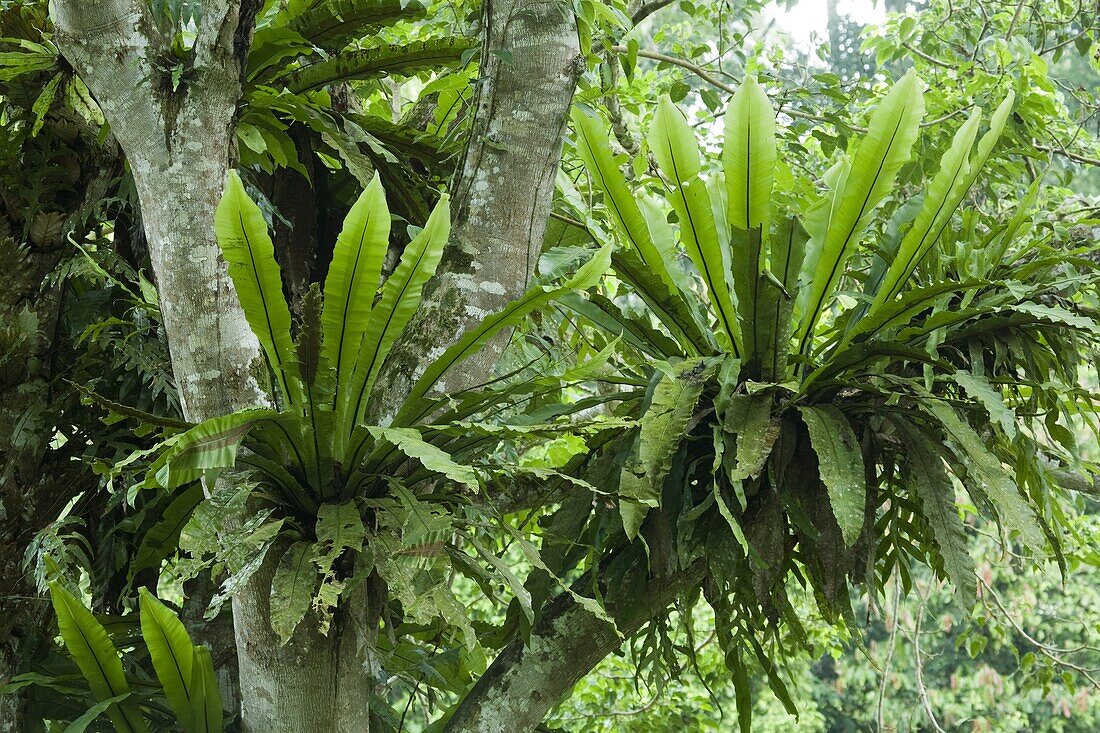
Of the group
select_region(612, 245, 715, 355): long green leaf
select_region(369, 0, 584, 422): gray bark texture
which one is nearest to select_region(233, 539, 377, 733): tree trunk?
select_region(369, 0, 584, 422): gray bark texture

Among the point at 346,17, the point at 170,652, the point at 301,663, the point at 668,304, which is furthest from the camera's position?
the point at 346,17

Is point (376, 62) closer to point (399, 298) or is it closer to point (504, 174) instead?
point (504, 174)

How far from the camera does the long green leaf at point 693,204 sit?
145 cm

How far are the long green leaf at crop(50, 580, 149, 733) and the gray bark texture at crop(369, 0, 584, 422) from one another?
55cm

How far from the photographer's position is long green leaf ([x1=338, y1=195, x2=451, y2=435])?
1224 millimetres

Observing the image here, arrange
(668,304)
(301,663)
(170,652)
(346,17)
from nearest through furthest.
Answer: (301,663)
(170,652)
(668,304)
(346,17)

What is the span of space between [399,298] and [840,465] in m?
0.64

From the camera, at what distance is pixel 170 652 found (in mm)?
1433

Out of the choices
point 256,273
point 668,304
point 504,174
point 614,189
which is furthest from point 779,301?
point 256,273

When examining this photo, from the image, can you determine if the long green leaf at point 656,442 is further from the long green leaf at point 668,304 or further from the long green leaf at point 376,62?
the long green leaf at point 376,62

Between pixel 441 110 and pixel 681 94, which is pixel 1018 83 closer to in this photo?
pixel 681 94

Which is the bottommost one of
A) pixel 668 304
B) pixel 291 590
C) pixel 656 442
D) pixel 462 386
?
pixel 291 590

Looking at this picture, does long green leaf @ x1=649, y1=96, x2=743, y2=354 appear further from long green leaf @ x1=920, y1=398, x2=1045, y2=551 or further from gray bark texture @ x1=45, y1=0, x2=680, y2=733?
long green leaf @ x1=920, y1=398, x2=1045, y2=551

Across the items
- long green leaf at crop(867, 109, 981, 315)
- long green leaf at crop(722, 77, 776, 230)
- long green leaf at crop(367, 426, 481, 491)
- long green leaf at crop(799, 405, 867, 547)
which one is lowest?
long green leaf at crop(799, 405, 867, 547)
